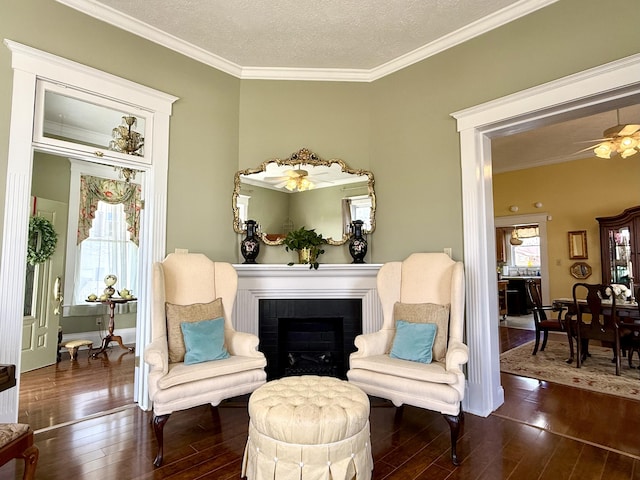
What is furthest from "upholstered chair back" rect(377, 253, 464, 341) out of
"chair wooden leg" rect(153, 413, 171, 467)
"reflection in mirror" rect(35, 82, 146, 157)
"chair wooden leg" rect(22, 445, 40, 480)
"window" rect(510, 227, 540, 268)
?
"window" rect(510, 227, 540, 268)

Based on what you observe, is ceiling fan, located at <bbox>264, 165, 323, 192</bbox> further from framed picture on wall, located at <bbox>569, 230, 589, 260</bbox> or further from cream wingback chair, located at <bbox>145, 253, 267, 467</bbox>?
framed picture on wall, located at <bbox>569, 230, 589, 260</bbox>

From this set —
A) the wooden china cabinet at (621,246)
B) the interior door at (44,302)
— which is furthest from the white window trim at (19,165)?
the wooden china cabinet at (621,246)

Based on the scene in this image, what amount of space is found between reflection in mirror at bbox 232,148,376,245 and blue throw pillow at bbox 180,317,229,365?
1.30 m

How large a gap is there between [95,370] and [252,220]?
8.89 ft

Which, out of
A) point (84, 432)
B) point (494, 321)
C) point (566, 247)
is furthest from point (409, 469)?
point (566, 247)

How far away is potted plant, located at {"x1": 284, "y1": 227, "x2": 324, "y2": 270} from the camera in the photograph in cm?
373

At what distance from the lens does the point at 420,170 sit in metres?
3.56

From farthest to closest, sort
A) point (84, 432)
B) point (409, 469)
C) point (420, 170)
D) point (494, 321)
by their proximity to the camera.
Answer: point (420, 170) → point (494, 321) → point (84, 432) → point (409, 469)

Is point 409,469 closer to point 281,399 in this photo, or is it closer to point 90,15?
point 281,399

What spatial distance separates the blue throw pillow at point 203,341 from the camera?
8.70ft

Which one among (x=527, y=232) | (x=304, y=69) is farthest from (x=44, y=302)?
(x=527, y=232)

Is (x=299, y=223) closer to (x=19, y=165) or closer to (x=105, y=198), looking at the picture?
(x=19, y=165)

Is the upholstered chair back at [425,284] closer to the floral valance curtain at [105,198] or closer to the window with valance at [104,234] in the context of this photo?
the floral valance curtain at [105,198]

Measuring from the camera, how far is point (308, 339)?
377cm
